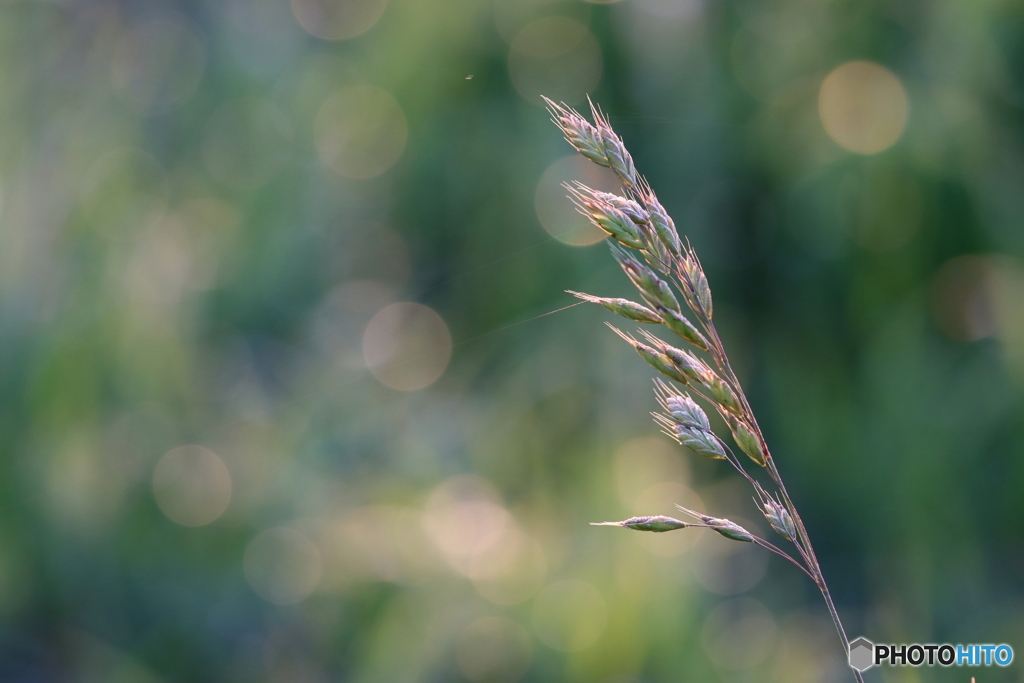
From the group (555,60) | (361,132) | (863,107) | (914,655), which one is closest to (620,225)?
(914,655)

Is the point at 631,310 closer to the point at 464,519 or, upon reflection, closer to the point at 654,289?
the point at 654,289

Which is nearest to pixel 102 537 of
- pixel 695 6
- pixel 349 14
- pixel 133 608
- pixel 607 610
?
pixel 133 608

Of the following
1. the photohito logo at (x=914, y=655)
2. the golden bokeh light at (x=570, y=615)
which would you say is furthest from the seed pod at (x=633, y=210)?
the golden bokeh light at (x=570, y=615)

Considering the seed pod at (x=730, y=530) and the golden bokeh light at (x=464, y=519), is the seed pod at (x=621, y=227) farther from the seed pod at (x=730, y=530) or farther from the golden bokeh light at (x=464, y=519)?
the golden bokeh light at (x=464, y=519)

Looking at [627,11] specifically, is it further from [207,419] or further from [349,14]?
[207,419]

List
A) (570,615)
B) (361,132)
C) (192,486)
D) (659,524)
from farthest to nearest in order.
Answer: (361,132), (192,486), (570,615), (659,524)

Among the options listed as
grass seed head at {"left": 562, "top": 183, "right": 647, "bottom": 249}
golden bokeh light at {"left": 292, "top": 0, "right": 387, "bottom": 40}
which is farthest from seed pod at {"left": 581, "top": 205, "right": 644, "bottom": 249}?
golden bokeh light at {"left": 292, "top": 0, "right": 387, "bottom": 40}
